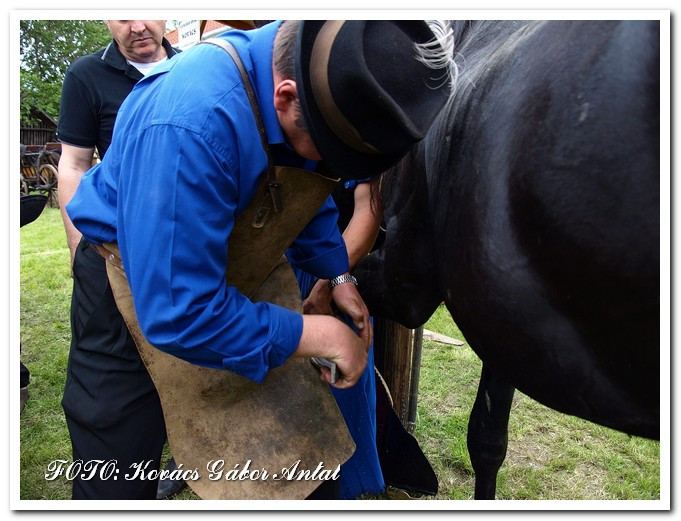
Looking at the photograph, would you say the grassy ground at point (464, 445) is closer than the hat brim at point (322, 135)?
No

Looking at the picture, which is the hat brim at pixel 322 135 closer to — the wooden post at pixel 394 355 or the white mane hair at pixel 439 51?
the white mane hair at pixel 439 51

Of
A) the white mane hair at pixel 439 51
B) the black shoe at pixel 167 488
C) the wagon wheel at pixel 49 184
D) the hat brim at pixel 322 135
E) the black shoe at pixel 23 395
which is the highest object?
the white mane hair at pixel 439 51

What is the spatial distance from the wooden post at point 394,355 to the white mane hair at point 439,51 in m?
1.58

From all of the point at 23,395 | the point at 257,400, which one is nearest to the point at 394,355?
the point at 257,400

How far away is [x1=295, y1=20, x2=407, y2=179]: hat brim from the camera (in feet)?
3.24

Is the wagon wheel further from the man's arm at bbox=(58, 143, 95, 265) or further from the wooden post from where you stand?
the wooden post

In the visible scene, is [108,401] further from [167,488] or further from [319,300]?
[167,488]

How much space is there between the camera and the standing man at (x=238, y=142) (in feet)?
3.16

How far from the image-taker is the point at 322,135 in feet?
3.41

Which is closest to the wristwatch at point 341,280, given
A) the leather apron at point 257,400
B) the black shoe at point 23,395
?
the leather apron at point 257,400

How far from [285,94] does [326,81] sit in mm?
120

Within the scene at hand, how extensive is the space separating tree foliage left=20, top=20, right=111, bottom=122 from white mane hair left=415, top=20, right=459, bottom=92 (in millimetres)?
16288

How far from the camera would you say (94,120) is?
219 centimetres

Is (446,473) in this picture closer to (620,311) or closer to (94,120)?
(620,311)
